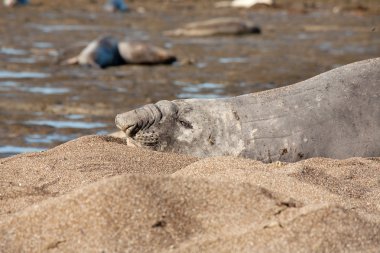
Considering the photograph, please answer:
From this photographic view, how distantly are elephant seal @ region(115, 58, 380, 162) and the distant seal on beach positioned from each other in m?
6.17

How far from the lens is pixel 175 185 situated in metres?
3.54

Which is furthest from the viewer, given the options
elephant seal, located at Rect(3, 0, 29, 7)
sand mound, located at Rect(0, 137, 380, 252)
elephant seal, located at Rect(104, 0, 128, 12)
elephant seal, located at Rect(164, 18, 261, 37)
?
elephant seal, located at Rect(3, 0, 29, 7)

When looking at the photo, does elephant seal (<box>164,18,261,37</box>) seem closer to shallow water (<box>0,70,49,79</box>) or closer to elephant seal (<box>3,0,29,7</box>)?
shallow water (<box>0,70,49,79</box>)

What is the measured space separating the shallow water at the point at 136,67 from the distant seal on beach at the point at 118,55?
19 centimetres

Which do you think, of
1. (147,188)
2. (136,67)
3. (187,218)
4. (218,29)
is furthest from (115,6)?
(187,218)

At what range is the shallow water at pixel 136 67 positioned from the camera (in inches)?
310

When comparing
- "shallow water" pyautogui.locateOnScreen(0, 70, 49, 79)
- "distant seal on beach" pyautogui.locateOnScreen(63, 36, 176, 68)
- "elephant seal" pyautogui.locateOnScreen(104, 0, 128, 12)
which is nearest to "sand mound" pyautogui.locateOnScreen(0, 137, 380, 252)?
"shallow water" pyautogui.locateOnScreen(0, 70, 49, 79)

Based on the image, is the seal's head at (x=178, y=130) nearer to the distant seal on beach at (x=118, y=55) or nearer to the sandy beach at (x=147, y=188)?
the sandy beach at (x=147, y=188)

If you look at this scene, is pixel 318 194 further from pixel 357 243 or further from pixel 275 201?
pixel 357 243

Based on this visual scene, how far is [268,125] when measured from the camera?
17.0 ft

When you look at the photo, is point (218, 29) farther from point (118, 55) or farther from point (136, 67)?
point (136, 67)

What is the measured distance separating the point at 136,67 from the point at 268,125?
6.40 metres

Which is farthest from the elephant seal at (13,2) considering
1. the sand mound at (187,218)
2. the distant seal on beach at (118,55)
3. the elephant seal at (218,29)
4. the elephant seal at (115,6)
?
the sand mound at (187,218)

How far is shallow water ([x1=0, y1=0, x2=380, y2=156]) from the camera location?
7.87m
